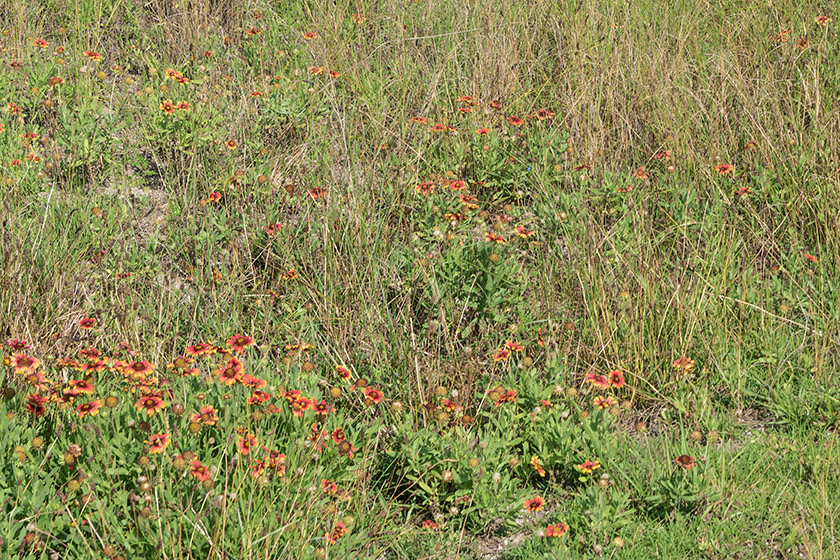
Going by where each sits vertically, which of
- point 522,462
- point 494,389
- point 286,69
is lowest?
point 522,462

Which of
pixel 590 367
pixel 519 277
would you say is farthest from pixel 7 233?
pixel 590 367

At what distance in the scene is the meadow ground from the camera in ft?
7.97

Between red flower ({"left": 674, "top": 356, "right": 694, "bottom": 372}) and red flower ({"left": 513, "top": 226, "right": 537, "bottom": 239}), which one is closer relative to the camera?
red flower ({"left": 674, "top": 356, "right": 694, "bottom": 372})

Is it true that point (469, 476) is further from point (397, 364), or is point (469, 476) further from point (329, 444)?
point (397, 364)

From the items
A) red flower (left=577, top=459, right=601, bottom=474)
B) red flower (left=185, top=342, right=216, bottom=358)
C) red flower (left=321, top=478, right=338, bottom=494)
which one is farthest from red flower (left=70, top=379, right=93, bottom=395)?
red flower (left=577, top=459, right=601, bottom=474)

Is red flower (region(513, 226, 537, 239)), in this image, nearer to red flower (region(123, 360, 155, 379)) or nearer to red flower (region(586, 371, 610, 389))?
red flower (region(586, 371, 610, 389))

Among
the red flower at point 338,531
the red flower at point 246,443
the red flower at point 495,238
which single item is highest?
the red flower at point 495,238

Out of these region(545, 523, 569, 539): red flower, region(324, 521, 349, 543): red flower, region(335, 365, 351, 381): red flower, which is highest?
region(335, 365, 351, 381): red flower

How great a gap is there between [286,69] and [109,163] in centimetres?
123

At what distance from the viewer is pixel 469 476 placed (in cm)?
257

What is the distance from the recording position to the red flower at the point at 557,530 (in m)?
2.38

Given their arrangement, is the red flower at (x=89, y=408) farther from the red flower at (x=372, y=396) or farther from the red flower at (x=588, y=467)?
the red flower at (x=588, y=467)

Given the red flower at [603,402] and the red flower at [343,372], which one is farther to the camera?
the red flower at [343,372]

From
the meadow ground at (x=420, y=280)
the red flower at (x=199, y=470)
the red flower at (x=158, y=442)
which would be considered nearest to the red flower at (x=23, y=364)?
the meadow ground at (x=420, y=280)
